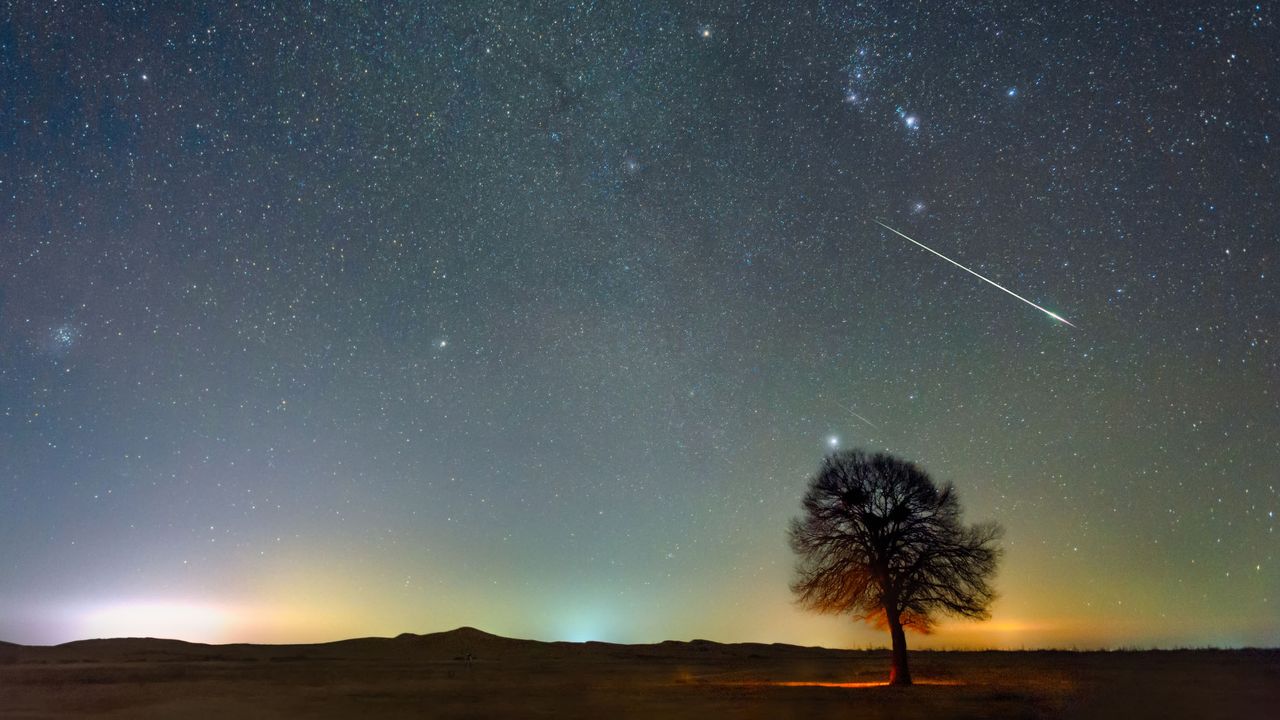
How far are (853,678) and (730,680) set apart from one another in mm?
4711

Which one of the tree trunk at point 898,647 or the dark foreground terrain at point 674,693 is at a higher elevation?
the tree trunk at point 898,647

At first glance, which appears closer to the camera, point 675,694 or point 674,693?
point 675,694

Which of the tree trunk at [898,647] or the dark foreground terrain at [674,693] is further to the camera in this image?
the tree trunk at [898,647]

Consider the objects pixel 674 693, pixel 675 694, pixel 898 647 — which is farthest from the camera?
pixel 898 647

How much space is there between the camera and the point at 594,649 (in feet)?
221

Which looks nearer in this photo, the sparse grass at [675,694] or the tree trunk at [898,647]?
the sparse grass at [675,694]

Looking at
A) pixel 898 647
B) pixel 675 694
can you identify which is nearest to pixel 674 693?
pixel 675 694

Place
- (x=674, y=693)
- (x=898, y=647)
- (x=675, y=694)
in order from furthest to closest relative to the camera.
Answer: (x=898, y=647), (x=674, y=693), (x=675, y=694)

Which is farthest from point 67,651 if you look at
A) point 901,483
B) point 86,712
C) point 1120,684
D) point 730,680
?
point 1120,684

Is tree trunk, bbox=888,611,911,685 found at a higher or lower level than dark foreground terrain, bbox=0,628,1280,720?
higher

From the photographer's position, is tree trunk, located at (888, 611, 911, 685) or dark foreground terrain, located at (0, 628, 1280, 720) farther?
tree trunk, located at (888, 611, 911, 685)

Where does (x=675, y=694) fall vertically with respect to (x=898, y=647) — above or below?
below

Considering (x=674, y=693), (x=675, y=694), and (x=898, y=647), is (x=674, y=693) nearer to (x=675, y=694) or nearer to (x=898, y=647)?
(x=675, y=694)

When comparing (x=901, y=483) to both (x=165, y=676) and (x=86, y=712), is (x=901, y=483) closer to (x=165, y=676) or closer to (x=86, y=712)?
(x=86, y=712)
